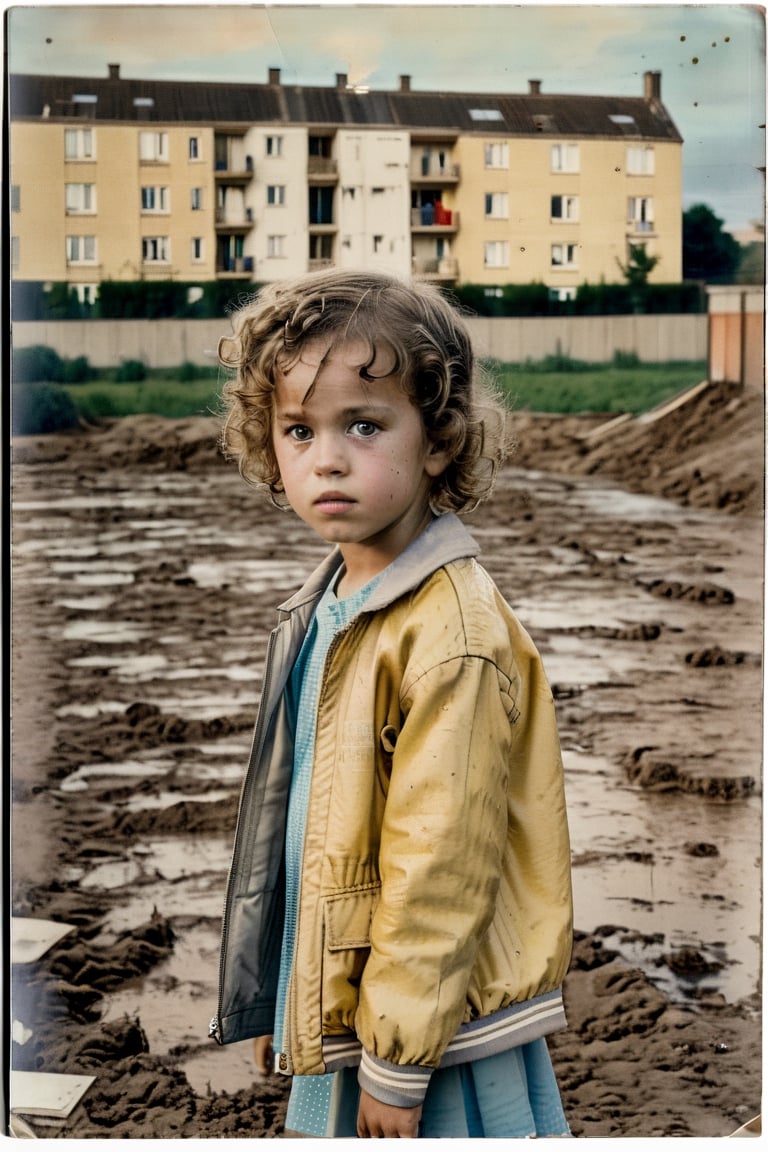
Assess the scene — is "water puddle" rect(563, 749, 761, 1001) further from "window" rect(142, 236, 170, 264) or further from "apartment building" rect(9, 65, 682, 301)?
"window" rect(142, 236, 170, 264)

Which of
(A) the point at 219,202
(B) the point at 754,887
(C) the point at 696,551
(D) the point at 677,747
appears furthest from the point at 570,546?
(A) the point at 219,202

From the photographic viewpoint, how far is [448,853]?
1.57 metres

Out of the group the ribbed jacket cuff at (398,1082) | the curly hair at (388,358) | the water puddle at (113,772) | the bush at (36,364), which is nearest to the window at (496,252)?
the curly hair at (388,358)

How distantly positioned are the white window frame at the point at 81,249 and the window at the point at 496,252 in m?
0.63

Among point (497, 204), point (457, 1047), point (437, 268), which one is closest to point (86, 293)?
point (437, 268)

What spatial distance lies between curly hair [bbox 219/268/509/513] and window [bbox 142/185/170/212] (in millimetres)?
Answer: 617

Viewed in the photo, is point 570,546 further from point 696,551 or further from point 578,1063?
point 578,1063

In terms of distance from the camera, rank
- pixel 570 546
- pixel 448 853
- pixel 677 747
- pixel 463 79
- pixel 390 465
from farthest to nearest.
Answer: pixel 570 546 → pixel 677 747 → pixel 463 79 → pixel 390 465 → pixel 448 853

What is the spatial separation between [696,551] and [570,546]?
27cm

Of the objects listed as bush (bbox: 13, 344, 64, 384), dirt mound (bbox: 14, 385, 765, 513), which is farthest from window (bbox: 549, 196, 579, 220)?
bush (bbox: 13, 344, 64, 384)

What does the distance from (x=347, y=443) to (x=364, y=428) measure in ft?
0.09

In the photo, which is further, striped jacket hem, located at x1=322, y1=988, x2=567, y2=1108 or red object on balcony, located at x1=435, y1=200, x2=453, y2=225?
red object on balcony, located at x1=435, y1=200, x2=453, y2=225

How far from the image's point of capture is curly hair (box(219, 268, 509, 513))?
168 cm

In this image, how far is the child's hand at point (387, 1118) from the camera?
1580 millimetres
